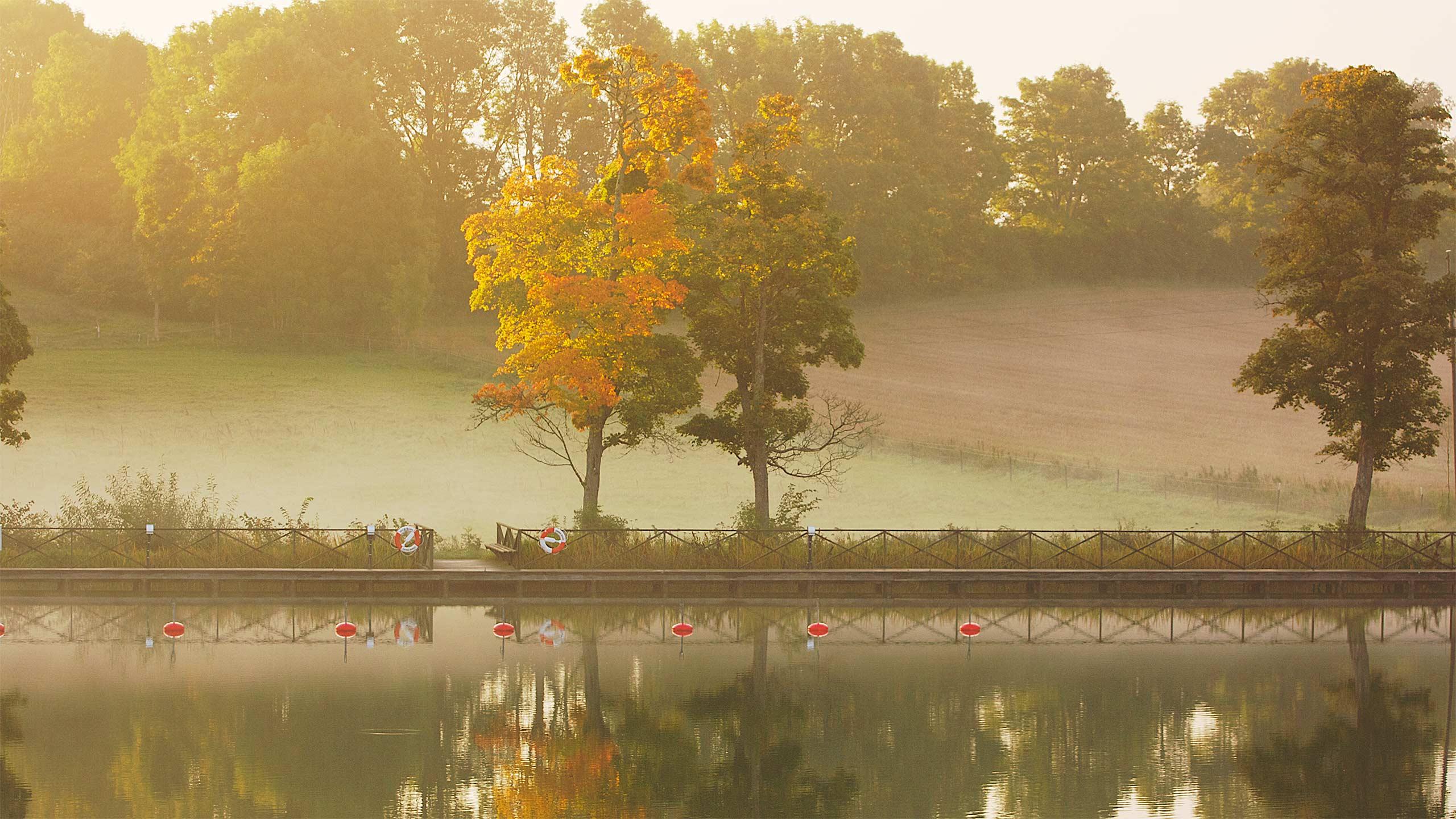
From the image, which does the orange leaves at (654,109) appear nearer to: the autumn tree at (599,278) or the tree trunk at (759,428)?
the autumn tree at (599,278)

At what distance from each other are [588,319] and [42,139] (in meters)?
59.9

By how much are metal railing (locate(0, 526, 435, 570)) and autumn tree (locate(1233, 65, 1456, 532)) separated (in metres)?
23.9

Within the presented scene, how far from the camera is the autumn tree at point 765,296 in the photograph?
139ft

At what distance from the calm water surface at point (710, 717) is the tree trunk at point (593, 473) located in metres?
7.71

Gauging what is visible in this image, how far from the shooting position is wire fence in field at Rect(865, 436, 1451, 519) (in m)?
54.2

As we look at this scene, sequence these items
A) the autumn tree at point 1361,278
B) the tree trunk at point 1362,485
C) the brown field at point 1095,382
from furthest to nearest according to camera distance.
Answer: the brown field at point 1095,382
the tree trunk at point 1362,485
the autumn tree at point 1361,278

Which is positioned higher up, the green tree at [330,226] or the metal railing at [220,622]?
the green tree at [330,226]

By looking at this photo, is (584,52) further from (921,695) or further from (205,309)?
(205,309)

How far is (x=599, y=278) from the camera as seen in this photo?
41.2 metres

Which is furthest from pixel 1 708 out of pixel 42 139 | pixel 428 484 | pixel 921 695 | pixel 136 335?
pixel 42 139

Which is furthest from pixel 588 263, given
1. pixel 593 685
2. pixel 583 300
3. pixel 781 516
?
pixel 593 685

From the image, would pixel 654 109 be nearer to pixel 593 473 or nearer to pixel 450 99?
pixel 593 473

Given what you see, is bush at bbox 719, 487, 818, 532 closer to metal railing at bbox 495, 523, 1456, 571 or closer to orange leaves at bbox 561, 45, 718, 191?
metal railing at bbox 495, 523, 1456, 571

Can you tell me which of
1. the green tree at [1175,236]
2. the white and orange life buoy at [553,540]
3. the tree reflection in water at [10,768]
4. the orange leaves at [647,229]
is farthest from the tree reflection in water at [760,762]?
the green tree at [1175,236]
